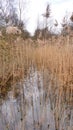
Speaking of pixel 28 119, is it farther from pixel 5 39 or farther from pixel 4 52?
pixel 5 39

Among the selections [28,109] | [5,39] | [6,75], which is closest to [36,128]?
[28,109]

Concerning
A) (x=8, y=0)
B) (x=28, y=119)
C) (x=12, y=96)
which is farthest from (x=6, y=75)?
(x=8, y=0)

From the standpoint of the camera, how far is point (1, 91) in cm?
395

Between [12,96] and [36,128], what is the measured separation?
3.39 feet

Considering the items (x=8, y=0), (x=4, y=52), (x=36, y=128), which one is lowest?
(x=36, y=128)

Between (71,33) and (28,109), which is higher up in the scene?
(71,33)

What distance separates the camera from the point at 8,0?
25719 mm

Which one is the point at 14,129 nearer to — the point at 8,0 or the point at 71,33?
the point at 71,33

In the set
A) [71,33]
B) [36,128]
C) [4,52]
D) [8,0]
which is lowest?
[36,128]

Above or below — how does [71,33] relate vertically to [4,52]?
above

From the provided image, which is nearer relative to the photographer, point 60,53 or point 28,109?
point 28,109

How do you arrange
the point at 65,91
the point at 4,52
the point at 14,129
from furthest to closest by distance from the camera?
the point at 4,52, the point at 65,91, the point at 14,129

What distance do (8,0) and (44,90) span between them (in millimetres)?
23146

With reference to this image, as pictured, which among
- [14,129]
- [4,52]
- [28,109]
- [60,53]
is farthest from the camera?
[4,52]
